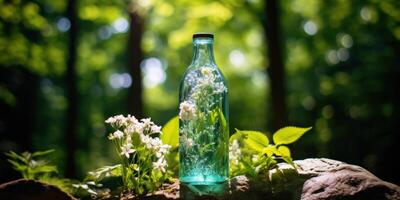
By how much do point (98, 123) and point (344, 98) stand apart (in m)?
9.27

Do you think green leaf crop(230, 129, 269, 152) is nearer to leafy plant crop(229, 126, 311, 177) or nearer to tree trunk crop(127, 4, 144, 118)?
leafy plant crop(229, 126, 311, 177)

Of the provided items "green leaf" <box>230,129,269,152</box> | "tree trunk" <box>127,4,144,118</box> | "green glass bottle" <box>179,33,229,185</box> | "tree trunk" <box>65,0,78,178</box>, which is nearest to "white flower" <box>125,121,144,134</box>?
"green glass bottle" <box>179,33,229,185</box>

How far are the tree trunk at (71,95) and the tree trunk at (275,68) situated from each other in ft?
16.1

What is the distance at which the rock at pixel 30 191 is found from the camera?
2672 millimetres

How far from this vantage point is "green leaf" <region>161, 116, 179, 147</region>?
10.7 feet

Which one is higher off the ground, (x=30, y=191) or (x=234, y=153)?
(x=234, y=153)

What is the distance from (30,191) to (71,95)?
8.07m

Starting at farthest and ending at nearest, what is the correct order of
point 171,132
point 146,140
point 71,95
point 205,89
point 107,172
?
point 71,95 < point 171,132 < point 107,172 < point 205,89 < point 146,140

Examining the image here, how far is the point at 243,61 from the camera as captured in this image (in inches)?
644

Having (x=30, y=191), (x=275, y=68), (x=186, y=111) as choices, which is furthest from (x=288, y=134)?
(x=275, y=68)

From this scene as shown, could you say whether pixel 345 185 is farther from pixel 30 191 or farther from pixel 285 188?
pixel 30 191

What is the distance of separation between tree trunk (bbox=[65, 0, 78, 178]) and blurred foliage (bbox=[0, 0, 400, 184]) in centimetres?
41

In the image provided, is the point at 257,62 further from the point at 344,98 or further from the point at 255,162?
the point at 255,162

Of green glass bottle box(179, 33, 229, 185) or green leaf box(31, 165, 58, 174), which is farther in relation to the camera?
green leaf box(31, 165, 58, 174)
